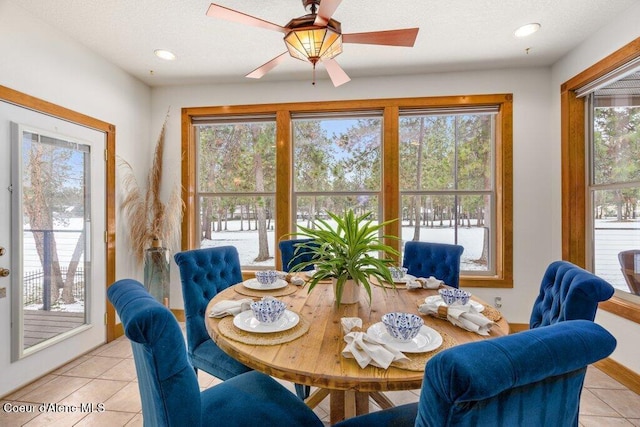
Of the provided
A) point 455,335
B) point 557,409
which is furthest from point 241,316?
point 557,409

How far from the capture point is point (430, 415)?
0.58 metres

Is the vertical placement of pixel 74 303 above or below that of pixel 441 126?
below

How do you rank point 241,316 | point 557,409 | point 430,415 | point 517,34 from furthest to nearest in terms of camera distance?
point 517,34, point 241,316, point 557,409, point 430,415

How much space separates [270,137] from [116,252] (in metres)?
1.99

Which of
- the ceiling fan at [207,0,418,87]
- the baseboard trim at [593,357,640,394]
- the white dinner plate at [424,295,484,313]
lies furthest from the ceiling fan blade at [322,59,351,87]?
the baseboard trim at [593,357,640,394]

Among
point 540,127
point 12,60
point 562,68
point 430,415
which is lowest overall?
point 430,415

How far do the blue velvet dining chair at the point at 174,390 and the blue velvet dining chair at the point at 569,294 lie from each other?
42.8 inches

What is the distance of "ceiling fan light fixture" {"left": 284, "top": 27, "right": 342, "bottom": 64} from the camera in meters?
1.68

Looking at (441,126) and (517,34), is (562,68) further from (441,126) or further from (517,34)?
(441,126)

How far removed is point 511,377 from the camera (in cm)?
55

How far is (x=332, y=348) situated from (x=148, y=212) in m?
2.95

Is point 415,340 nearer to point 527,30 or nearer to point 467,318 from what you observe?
point 467,318

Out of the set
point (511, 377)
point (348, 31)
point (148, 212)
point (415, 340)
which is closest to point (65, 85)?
point (148, 212)

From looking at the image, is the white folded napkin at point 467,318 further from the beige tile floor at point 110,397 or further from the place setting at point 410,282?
the beige tile floor at point 110,397
